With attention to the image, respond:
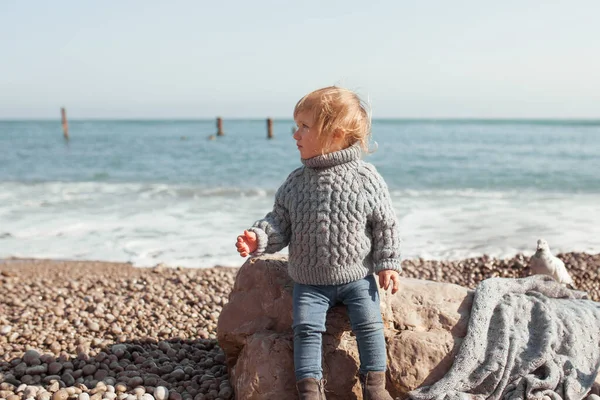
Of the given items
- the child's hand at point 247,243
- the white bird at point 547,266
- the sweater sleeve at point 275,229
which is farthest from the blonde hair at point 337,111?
the white bird at point 547,266

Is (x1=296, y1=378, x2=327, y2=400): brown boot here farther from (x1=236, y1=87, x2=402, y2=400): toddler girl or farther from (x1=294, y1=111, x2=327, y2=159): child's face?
(x1=294, y1=111, x2=327, y2=159): child's face

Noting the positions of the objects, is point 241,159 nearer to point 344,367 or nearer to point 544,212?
point 544,212

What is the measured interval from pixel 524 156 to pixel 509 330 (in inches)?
912

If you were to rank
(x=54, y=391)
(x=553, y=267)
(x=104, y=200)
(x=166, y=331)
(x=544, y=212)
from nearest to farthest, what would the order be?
1. (x=54, y=391)
2. (x=166, y=331)
3. (x=553, y=267)
4. (x=544, y=212)
5. (x=104, y=200)

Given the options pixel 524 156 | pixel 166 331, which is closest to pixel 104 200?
pixel 166 331

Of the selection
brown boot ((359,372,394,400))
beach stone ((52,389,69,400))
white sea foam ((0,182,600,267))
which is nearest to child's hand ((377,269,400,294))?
brown boot ((359,372,394,400))

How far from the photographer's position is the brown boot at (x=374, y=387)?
316 cm

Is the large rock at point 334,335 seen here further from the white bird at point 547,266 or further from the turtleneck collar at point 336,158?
the white bird at point 547,266

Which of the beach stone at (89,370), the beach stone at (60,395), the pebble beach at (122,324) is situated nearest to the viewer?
the beach stone at (60,395)

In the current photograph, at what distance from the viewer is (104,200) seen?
13250 millimetres

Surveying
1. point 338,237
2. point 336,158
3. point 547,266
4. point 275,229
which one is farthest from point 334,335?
point 547,266

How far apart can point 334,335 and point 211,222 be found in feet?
23.3

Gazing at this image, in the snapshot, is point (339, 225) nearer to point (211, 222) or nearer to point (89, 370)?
point (89, 370)

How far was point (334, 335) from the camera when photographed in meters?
3.43
